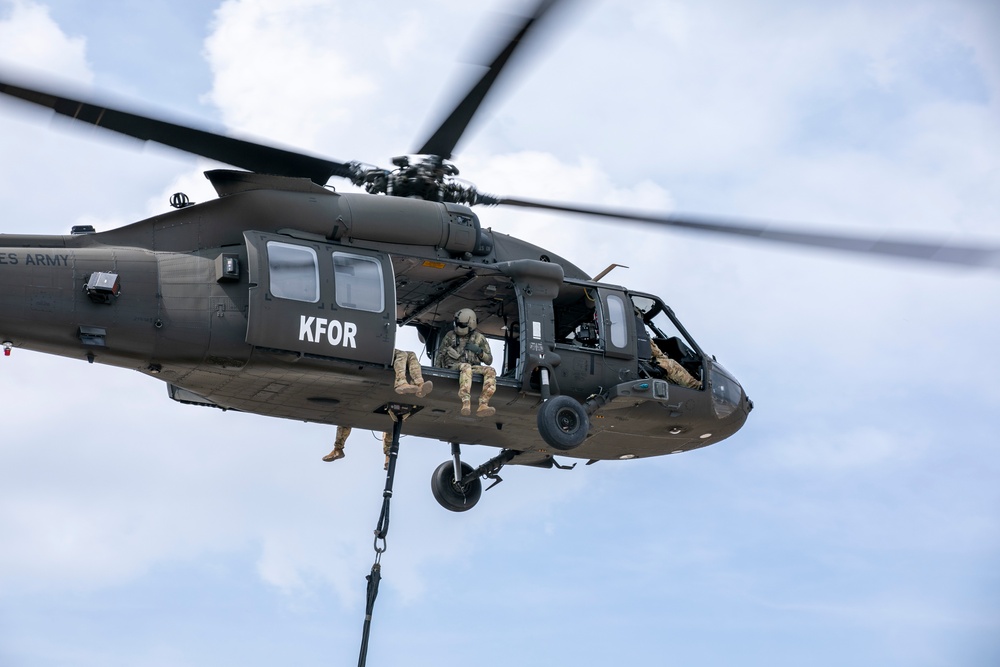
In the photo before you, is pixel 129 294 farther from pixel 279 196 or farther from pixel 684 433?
pixel 684 433

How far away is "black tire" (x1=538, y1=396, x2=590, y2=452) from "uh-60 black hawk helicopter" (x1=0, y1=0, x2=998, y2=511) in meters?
0.02

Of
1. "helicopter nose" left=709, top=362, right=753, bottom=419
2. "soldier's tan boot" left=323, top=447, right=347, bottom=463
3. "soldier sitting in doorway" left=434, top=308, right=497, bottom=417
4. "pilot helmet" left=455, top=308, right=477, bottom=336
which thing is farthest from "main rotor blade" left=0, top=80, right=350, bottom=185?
"helicopter nose" left=709, top=362, right=753, bottom=419

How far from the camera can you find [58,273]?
14.8 metres

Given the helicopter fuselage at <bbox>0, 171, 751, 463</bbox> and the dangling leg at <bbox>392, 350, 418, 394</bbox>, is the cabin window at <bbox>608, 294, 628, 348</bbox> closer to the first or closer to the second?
the helicopter fuselage at <bbox>0, 171, 751, 463</bbox>

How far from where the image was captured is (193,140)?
15148 millimetres

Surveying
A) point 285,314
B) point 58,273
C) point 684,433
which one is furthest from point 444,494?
point 58,273

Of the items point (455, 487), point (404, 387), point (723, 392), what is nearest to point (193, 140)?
point (404, 387)

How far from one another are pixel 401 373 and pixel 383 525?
1.91m

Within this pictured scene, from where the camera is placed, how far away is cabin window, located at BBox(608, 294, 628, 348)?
18.0 metres

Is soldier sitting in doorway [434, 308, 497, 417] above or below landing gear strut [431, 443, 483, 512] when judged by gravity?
above

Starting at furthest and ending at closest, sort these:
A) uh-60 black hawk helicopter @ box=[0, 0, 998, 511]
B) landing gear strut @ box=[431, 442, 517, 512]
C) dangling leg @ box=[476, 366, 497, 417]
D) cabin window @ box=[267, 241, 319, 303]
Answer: landing gear strut @ box=[431, 442, 517, 512] → dangling leg @ box=[476, 366, 497, 417] → cabin window @ box=[267, 241, 319, 303] → uh-60 black hawk helicopter @ box=[0, 0, 998, 511]

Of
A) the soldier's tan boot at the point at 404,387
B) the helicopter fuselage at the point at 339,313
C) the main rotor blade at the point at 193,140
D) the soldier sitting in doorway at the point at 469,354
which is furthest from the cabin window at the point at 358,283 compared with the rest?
the soldier sitting in doorway at the point at 469,354

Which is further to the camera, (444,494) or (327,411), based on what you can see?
(444,494)

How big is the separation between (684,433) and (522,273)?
3543mm
